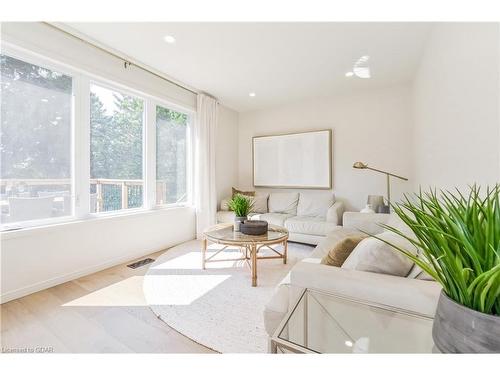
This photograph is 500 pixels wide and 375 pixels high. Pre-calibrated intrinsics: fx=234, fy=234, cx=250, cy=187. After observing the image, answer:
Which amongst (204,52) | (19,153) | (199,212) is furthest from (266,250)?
(19,153)

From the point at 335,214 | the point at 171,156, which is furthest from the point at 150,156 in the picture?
the point at 335,214

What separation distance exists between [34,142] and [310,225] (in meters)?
3.24

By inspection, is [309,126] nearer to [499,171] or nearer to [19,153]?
[499,171]

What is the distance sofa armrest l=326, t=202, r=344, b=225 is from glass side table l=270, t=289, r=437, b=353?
2.38 m

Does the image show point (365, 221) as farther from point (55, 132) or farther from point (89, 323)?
point (55, 132)

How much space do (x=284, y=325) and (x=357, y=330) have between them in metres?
0.30

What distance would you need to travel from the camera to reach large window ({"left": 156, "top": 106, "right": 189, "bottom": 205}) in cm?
345

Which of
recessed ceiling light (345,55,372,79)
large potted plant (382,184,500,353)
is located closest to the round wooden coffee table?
large potted plant (382,184,500,353)

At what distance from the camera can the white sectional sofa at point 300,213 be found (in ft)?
11.0

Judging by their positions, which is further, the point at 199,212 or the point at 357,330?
the point at 199,212

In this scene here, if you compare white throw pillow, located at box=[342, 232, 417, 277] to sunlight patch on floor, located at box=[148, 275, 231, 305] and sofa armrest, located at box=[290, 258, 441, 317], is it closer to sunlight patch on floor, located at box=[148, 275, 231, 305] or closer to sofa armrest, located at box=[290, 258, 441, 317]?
sofa armrest, located at box=[290, 258, 441, 317]

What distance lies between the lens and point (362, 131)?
3803mm
